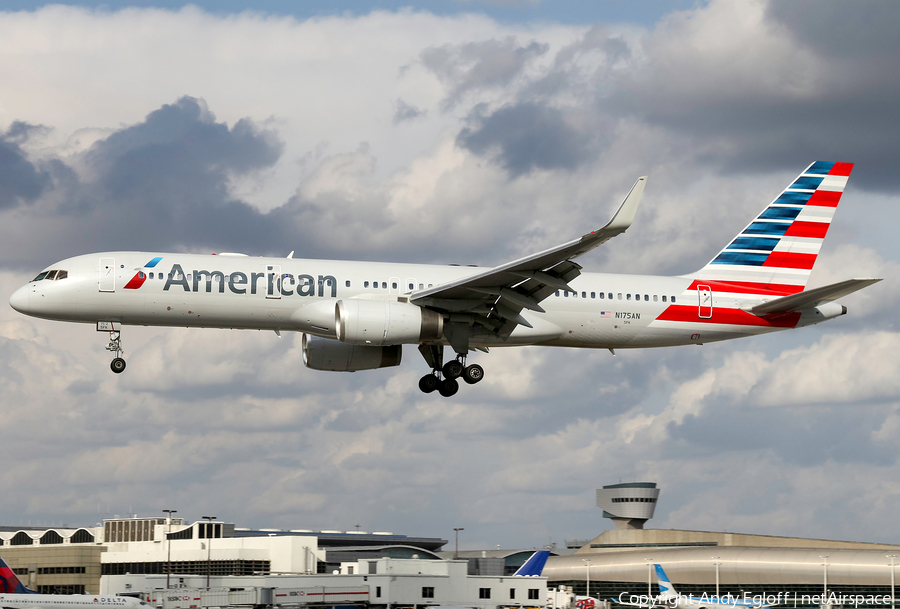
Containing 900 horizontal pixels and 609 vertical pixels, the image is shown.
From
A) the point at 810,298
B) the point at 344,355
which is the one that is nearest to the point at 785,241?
the point at 810,298

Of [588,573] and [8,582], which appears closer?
[8,582]

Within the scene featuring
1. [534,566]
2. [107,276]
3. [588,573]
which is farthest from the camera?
[588,573]

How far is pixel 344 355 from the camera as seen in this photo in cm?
4581

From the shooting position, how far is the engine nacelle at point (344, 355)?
150ft

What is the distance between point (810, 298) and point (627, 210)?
14.8 m

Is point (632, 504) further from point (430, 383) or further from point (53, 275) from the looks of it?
point (53, 275)

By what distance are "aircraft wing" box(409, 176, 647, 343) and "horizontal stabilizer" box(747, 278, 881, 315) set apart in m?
10.8

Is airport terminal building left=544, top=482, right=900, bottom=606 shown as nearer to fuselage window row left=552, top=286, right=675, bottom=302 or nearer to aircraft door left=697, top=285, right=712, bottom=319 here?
aircraft door left=697, top=285, right=712, bottom=319

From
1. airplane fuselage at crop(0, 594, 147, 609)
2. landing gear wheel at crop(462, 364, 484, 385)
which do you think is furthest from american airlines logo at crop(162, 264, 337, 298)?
airplane fuselage at crop(0, 594, 147, 609)

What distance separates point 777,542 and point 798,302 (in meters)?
80.9

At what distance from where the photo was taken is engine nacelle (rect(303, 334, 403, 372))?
45.6 metres

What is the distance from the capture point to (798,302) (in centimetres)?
4369

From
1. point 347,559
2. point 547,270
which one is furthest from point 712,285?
point 347,559

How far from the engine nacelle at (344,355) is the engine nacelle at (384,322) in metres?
5.98
